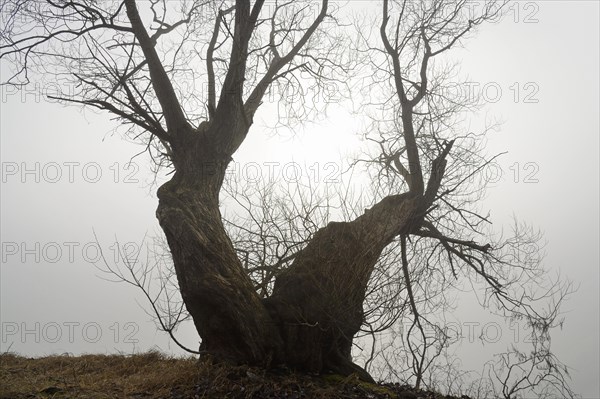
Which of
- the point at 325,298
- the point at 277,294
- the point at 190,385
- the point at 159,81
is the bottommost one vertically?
the point at 190,385

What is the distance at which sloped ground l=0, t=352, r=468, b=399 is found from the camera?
183 inches

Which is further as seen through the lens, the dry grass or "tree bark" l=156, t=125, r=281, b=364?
"tree bark" l=156, t=125, r=281, b=364

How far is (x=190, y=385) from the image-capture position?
15.9 feet

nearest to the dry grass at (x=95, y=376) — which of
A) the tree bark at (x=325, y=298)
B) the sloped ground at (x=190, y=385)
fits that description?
the sloped ground at (x=190, y=385)

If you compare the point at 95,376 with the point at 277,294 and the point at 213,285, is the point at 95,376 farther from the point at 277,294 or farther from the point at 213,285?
the point at 277,294

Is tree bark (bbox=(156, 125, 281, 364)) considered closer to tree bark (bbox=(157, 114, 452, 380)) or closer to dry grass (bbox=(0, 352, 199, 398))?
tree bark (bbox=(157, 114, 452, 380))

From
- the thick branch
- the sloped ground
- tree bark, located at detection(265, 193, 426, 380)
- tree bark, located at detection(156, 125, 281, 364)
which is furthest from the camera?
the thick branch

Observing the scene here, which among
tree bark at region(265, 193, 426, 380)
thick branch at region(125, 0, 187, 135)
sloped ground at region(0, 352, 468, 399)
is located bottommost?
sloped ground at region(0, 352, 468, 399)

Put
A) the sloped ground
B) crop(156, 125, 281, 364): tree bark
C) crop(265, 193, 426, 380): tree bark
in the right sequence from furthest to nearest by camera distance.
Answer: crop(265, 193, 426, 380): tree bark, crop(156, 125, 281, 364): tree bark, the sloped ground

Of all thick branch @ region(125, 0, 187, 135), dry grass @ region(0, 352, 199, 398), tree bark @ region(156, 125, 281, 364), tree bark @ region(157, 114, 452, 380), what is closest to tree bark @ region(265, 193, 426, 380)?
tree bark @ region(157, 114, 452, 380)

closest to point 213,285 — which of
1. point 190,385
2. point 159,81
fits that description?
point 190,385

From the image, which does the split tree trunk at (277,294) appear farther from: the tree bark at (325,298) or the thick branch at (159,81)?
the thick branch at (159,81)

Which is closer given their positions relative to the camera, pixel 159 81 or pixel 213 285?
pixel 213 285

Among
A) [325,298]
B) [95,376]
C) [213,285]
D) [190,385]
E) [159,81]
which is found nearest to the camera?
[190,385]
